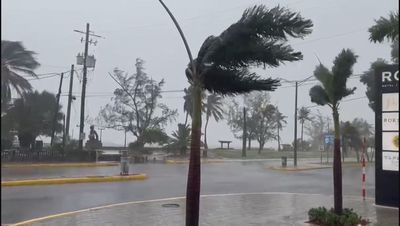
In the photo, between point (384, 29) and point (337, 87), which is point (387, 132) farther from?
point (384, 29)

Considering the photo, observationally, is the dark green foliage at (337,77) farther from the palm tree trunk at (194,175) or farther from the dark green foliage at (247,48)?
the palm tree trunk at (194,175)

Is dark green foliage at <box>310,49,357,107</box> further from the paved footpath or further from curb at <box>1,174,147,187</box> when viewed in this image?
curb at <box>1,174,147,187</box>

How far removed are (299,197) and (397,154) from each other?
492 centimetres

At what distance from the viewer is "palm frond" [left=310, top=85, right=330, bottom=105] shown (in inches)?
449

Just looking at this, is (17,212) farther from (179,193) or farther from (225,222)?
(179,193)

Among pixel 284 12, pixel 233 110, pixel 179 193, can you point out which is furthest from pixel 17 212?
pixel 233 110

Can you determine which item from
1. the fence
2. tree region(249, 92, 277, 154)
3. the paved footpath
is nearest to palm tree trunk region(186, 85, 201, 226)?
the paved footpath

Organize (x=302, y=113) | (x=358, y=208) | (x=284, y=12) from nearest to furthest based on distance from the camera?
1. (x=284, y=12)
2. (x=358, y=208)
3. (x=302, y=113)

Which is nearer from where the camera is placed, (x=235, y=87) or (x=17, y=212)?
(x=235, y=87)

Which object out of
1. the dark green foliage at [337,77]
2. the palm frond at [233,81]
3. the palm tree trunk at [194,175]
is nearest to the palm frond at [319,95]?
the dark green foliage at [337,77]

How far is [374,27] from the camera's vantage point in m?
10.3

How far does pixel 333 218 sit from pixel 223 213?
307 cm

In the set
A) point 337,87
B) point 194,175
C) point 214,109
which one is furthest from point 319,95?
point 214,109

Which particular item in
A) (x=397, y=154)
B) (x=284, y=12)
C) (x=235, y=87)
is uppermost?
(x=284, y=12)
